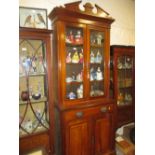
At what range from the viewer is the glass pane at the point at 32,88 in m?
1.84

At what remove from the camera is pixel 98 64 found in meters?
2.33

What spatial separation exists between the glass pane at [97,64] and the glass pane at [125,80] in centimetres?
56

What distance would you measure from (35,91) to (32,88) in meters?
0.05

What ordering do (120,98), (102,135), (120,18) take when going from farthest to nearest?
(120,18)
(120,98)
(102,135)

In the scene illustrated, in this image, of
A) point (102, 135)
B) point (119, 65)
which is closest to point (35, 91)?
point (102, 135)

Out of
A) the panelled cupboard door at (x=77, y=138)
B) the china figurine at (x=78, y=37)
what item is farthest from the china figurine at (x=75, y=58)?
the panelled cupboard door at (x=77, y=138)

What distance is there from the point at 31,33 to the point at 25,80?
0.53m

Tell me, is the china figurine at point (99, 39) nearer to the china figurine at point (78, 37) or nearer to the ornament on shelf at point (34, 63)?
the china figurine at point (78, 37)

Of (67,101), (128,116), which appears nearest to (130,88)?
(128,116)

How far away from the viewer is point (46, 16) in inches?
87.4

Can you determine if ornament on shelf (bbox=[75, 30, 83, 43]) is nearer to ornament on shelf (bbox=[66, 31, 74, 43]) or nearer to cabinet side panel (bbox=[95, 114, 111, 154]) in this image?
ornament on shelf (bbox=[66, 31, 74, 43])

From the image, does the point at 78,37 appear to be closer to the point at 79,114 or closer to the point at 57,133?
the point at 79,114
